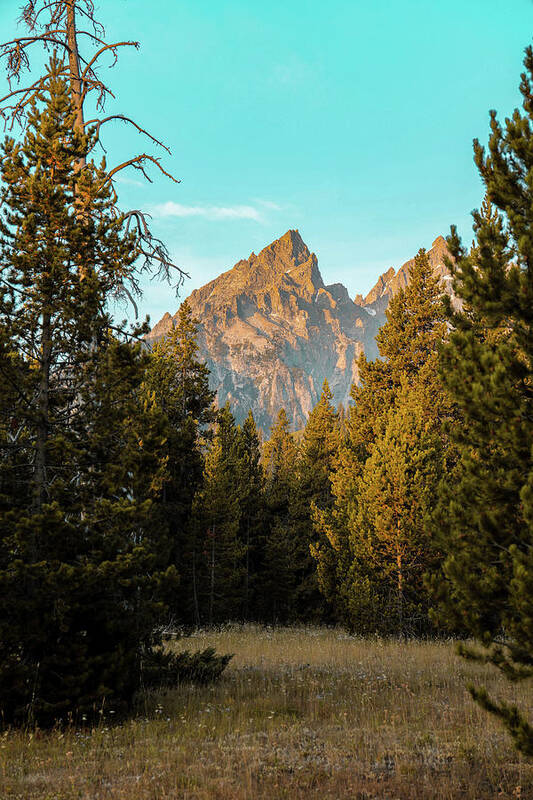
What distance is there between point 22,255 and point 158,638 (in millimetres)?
6117

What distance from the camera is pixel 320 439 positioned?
3547 centimetres

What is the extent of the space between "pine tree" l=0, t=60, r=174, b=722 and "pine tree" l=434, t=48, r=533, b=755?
3.86m

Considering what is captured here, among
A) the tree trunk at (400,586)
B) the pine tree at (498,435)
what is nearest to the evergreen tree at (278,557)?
the tree trunk at (400,586)

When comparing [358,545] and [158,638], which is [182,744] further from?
[358,545]

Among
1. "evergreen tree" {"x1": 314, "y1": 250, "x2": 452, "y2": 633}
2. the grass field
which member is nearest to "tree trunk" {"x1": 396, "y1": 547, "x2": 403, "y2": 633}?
"evergreen tree" {"x1": 314, "y1": 250, "x2": 452, "y2": 633}

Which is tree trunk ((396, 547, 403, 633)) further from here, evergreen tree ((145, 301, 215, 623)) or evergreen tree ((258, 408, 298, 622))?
evergreen tree ((258, 408, 298, 622))

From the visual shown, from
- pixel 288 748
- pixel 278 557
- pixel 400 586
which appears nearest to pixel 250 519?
pixel 278 557

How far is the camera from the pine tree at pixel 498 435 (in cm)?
480

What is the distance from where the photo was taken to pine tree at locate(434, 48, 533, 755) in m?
4.80

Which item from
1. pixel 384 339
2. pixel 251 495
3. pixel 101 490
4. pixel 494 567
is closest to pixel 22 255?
pixel 101 490

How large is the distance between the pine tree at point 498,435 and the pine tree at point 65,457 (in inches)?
152

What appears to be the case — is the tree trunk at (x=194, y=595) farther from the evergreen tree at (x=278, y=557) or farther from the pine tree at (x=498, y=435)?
the pine tree at (x=498, y=435)

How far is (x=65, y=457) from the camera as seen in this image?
25.3ft

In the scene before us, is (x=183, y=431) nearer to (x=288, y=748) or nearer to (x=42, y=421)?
(x=42, y=421)
